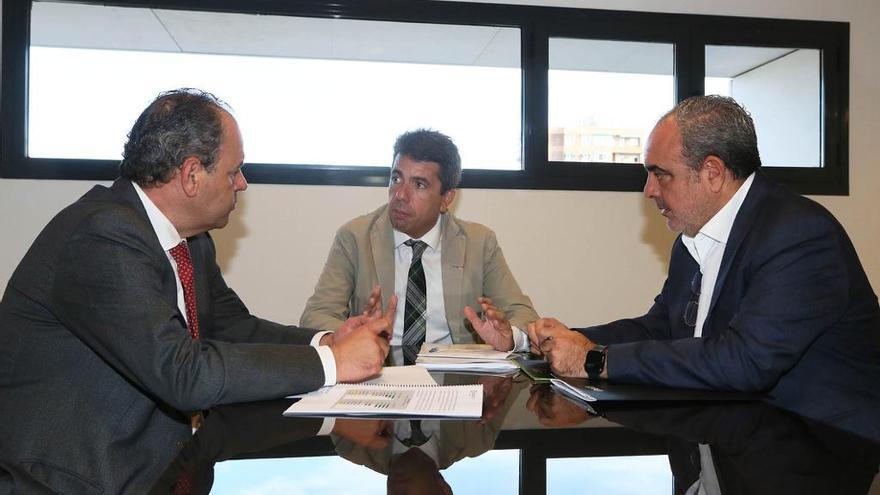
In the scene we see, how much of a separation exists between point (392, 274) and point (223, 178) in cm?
113

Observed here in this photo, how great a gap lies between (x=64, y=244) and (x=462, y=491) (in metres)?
0.98

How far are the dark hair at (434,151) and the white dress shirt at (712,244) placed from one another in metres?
1.15

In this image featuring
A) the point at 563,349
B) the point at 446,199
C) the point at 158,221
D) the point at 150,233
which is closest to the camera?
the point at 150,233

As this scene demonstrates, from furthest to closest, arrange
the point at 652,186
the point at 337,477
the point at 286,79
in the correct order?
1. the point at 286,79
2. the point at 652,186
3. the point at 337,477

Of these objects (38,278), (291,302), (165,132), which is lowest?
(291,302)

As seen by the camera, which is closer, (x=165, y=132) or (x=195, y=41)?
(x=165, y=132)

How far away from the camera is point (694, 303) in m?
2.04

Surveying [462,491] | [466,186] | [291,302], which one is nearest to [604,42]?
[466,186]

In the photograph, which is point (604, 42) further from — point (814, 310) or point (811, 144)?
point (814, 310)

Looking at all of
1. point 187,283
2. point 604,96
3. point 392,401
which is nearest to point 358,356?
point 392,401

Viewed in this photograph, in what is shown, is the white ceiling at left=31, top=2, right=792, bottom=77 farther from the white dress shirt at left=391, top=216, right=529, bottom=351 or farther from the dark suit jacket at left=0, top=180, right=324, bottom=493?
the dark suit jacket at left=0, top=180, right=324, bottom=493

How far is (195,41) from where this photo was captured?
149 inches

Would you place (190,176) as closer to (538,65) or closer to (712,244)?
(712,244)

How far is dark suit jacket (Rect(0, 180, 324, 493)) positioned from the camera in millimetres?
1327
